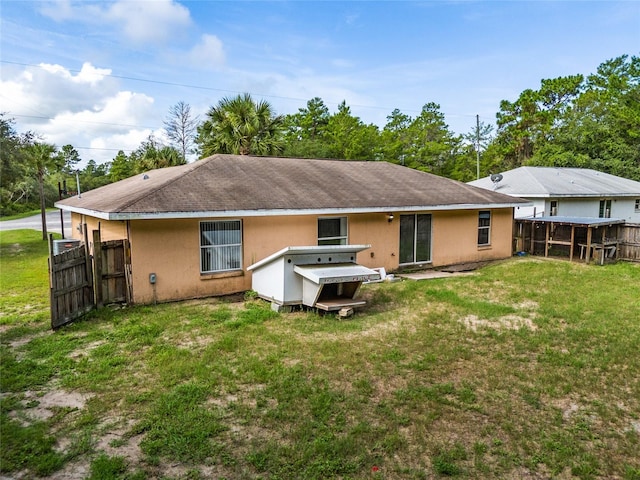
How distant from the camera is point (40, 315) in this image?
835 cm

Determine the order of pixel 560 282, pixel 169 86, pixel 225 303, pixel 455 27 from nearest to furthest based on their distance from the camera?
pixel 225 303
pixel 560 282
pixel 455 27
pixel 169 86

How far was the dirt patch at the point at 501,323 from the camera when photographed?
25.5 ft

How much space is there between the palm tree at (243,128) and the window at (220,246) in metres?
10.4

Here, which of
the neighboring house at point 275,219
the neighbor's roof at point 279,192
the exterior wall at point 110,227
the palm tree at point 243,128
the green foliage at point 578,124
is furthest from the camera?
the green foliage at point 578,124

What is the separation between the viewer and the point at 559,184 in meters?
21.1

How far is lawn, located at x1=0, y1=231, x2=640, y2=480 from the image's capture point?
3.77 metres

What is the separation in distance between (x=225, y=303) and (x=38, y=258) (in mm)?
10678

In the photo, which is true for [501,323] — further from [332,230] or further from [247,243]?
[247,243]

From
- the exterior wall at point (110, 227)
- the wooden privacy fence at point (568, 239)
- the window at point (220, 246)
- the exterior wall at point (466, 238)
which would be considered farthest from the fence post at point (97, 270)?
the wooden privacy fence at point (568, 239)

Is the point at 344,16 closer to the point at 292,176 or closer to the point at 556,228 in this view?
the point at 292,176

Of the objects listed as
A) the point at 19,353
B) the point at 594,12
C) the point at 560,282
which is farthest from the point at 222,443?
the point at 594,12

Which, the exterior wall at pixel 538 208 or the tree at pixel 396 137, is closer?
the exterior wall at pixel 538 208

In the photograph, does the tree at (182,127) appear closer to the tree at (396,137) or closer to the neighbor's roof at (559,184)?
the tree at (396,137)

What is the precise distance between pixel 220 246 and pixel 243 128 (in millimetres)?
11316
